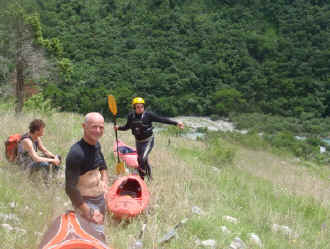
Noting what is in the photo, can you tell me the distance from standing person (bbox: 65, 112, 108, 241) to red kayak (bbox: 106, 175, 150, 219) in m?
0.69

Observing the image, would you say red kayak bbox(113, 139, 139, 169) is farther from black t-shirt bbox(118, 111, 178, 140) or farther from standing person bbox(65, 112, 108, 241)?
standing person bbox(65, 112, 108, 241)

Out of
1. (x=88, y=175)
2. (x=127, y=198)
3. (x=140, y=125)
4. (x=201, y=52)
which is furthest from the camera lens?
(x=201, y=52)

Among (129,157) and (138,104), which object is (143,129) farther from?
(129,157)

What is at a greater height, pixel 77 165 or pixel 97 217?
pixel 77 165

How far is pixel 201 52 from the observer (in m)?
73.1

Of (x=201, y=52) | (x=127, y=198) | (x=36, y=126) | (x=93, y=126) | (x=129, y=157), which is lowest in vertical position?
(x=201, y=52)

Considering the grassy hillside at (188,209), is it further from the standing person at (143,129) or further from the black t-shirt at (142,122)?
the black t-shirt at (142,122)

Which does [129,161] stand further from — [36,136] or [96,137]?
[96,137]

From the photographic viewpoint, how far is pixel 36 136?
4.64m

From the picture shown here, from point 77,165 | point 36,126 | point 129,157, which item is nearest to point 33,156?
point 36,126

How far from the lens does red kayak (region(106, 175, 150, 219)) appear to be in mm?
3855

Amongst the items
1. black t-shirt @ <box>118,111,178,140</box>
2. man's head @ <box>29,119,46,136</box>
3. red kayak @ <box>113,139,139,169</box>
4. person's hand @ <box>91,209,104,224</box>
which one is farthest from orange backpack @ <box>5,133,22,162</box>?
person's hand @ <box>91,209,104,224</box>

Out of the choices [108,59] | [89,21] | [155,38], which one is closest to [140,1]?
[155,38]

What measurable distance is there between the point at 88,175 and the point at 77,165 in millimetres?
230
